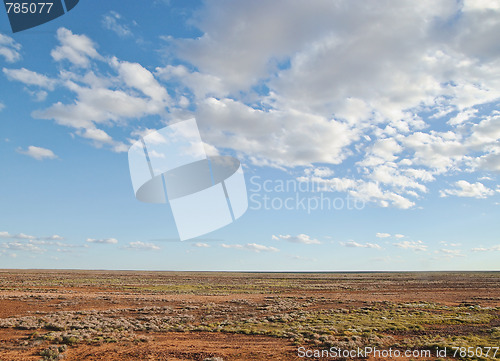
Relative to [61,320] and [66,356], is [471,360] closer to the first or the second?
[66,356]

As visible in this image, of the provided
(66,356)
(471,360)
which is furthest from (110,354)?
(471,360)

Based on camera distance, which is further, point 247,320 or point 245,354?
point 247,320

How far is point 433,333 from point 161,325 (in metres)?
17.2

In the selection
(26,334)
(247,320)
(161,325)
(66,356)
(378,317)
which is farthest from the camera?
(378,317)

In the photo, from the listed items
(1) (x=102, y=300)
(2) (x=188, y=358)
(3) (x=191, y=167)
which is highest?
(3) (x=191, y=167)

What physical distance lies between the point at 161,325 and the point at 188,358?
7.37m

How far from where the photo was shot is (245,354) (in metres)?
13.8

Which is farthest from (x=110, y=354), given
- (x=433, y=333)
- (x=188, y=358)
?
(x=433, y=333)

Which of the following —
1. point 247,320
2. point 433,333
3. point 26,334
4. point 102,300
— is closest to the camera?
point 26,334

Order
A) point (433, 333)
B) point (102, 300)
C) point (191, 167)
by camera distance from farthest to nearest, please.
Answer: point (102, 300), point (433, 333), point (191, 167)

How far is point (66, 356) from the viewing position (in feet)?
43.1

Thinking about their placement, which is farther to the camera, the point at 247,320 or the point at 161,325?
the point at 247,320

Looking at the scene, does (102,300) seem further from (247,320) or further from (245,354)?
(245,354)

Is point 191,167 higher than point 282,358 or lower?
higher
